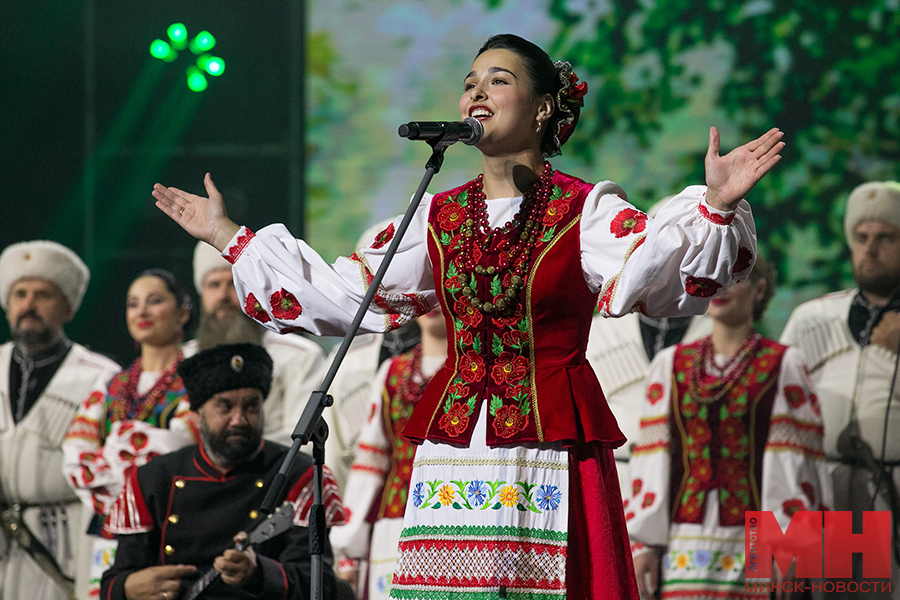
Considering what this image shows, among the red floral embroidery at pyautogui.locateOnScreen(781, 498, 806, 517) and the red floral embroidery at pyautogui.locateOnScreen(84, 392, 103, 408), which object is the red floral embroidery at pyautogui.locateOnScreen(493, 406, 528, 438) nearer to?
the red floral embroidery at pyautogui.locateOnScreen(781, 498, 806, 517)

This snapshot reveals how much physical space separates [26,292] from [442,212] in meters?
3.97

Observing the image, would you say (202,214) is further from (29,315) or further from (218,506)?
(29,315)

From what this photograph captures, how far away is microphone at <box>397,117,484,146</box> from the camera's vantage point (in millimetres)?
2215

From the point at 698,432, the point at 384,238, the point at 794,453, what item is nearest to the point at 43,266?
the point at 698,432

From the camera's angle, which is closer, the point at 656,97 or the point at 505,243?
the point at 505,243

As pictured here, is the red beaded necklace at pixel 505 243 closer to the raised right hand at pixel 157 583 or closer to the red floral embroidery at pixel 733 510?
the raised right hand at pixel 157 583

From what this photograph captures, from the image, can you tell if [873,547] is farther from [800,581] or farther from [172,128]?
[172,128]

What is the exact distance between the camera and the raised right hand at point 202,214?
2.62 metres

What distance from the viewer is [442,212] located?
2547mm

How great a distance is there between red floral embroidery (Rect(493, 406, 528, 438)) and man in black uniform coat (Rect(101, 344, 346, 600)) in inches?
47.2

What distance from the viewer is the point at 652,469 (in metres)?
4.56

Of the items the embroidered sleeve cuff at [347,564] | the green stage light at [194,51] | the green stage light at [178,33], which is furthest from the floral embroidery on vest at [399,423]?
the green stage light at [178,33]

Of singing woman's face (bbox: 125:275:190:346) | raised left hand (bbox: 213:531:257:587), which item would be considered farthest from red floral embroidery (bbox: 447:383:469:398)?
singing woman's face (bbox: 125:275:190:346)

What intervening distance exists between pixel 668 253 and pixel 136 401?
3.52 metres
